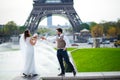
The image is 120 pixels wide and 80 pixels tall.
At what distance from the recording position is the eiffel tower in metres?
35.7

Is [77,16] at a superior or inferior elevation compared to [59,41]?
superior

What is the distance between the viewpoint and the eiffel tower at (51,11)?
3571 centimetres

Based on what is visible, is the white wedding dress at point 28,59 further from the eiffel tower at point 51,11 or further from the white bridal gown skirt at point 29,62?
the eiffel tower at point 51,11

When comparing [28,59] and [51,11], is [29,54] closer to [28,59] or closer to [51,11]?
[28,59]

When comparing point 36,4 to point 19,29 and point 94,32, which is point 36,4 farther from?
point 94,32

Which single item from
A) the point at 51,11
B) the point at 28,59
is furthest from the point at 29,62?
the point at 51,11

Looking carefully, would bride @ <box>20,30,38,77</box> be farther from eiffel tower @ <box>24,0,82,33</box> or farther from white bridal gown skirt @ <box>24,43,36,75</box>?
eiffel tower @ <box>24,0,82,33</box>

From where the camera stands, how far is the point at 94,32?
40.8 meters

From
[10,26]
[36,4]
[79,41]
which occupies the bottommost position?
[79,41]

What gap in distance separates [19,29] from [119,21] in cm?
1447

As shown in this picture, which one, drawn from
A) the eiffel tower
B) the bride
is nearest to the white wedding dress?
the bride

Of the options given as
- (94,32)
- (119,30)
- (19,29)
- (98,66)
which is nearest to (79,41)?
(94,32)

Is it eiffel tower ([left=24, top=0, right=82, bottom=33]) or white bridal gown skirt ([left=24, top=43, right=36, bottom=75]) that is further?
eiffel tower ([left=24, top=0, right=82, bottom=33])

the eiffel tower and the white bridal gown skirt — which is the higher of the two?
the eiffel tower
